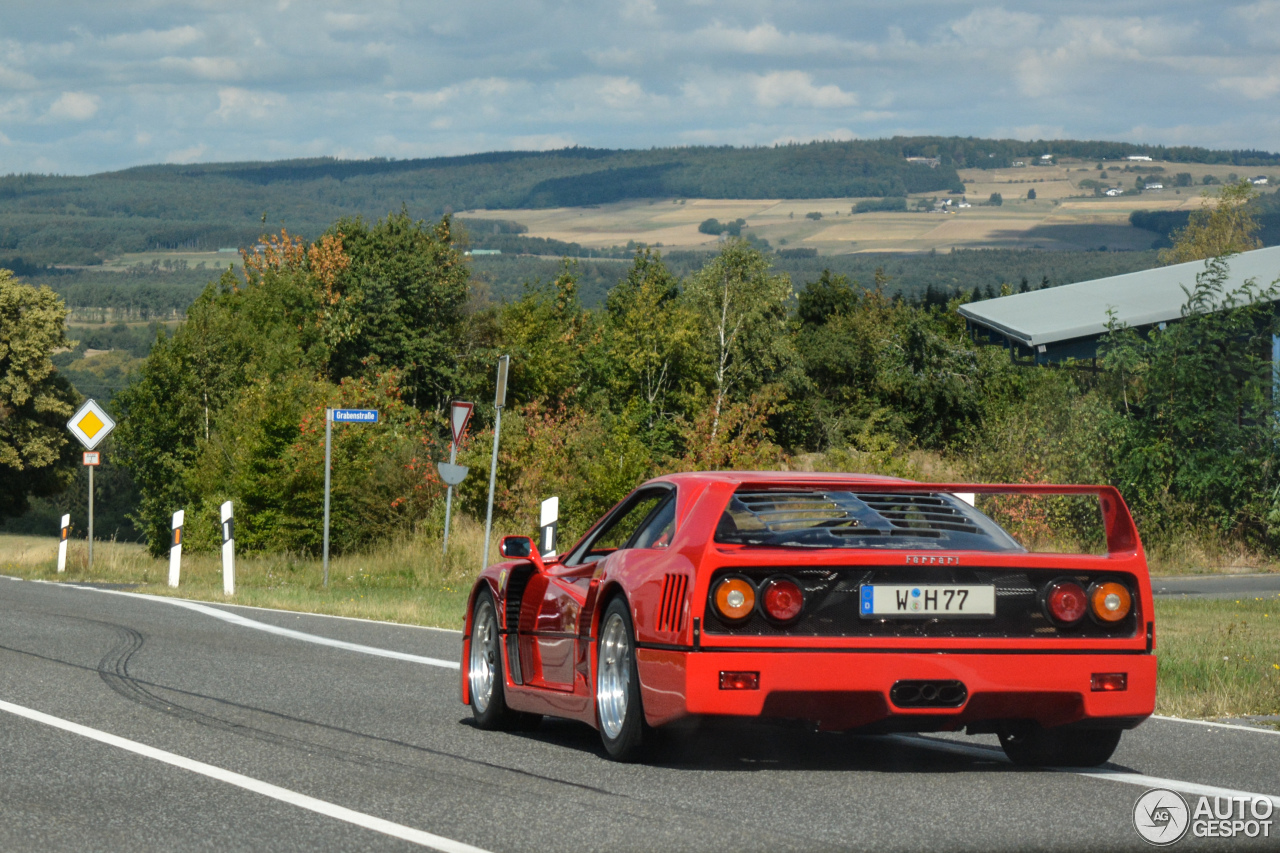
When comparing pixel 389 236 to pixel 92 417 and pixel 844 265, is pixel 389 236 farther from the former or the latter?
pixel 844 265

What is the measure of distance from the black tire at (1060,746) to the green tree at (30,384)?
62.3 m

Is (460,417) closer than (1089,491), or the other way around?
(1089,491)

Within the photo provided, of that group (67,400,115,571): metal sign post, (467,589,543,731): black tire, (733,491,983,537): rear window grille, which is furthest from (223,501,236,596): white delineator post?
(733,491,983,537): rear window grille

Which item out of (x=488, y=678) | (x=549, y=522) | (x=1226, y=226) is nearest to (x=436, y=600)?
(x=549, y=522)

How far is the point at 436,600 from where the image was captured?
2016 cm

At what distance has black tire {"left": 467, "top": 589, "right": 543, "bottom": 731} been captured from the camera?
8.31 meters

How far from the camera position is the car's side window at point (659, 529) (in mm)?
6953

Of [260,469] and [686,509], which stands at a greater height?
[686,509]

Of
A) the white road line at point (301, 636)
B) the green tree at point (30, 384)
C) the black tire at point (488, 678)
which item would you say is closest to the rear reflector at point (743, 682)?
the black tire at point (488, 678)

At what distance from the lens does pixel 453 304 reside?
69625 mm

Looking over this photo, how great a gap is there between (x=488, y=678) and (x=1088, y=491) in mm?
3391

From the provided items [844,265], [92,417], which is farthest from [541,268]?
[92,417]

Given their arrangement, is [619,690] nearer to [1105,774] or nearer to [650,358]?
[1105,774]

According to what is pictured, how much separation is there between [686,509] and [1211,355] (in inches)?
799
